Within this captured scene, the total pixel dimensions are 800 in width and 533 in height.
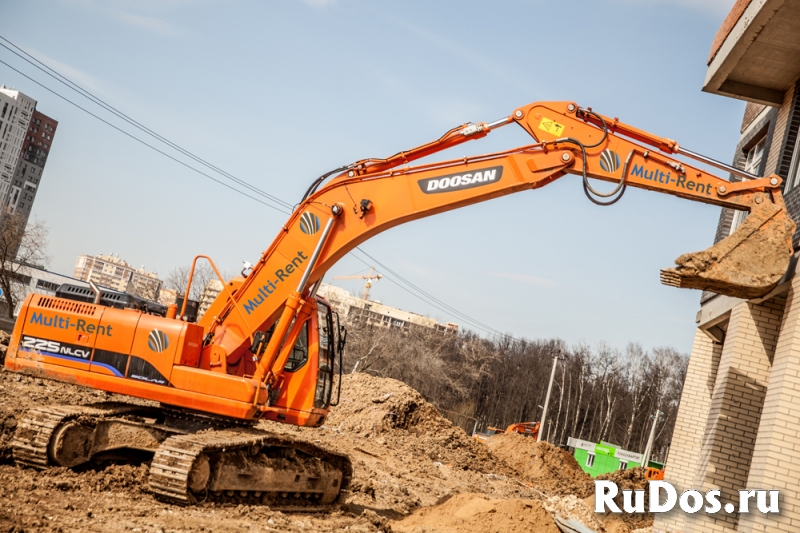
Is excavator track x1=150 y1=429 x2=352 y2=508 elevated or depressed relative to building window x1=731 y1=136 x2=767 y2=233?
depressed

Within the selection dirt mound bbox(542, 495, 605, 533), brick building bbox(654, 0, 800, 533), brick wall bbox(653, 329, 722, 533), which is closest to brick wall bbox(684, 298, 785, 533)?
brick building bbox(654, 0, 800, 533)

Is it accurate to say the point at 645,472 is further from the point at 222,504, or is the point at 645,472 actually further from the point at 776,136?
the point at 222,504

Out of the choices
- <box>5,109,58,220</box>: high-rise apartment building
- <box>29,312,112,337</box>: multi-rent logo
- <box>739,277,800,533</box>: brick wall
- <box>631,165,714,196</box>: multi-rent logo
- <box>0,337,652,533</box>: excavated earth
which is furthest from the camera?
<box>5,109,58,220</box>: high-rise apartment building

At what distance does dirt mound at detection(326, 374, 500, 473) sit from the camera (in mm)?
22531

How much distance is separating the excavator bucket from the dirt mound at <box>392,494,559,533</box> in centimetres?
396

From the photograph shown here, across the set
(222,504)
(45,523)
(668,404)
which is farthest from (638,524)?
(668,404)

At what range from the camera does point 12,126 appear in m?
128

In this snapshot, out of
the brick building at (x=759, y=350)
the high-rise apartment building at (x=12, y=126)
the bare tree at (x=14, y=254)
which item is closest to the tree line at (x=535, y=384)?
the bare tree at (x=14, y=254)

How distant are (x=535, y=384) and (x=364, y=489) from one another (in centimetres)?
6666

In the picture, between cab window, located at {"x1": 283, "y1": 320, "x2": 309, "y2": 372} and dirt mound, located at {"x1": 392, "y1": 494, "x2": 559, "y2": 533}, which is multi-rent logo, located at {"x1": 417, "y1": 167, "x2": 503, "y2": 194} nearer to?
cab window, located at {"x1": 283, "y1": 320, "x2": 309, "y2": 372}

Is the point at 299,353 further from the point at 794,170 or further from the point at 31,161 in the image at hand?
the point at 31,161

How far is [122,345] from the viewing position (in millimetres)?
9469

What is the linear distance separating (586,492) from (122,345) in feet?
57.6

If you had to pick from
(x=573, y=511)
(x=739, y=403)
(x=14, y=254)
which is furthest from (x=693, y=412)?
(x=14, y=254)
